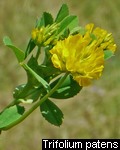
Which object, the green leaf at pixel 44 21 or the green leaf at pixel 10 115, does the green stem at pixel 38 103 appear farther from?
the green leaf at pixel 44 21

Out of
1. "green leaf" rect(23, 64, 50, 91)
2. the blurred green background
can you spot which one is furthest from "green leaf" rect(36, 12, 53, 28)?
the blurred green background

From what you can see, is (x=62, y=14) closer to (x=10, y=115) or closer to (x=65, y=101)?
(x=10, y=115)

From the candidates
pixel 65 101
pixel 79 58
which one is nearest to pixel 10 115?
pixel 79 58

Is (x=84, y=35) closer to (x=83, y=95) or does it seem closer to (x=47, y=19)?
(x=47, y=19)

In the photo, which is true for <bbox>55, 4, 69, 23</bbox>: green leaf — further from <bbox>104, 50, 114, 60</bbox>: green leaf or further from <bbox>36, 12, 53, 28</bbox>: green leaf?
<bbox>104, 50, 114, 60</bbox>: green leaf

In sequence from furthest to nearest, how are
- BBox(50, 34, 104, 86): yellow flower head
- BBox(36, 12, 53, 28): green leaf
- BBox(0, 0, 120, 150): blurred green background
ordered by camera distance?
BBox(0, 0, 120, 150): blurred green background, BBox(36, 12, 53, 28): green leaf, BBox(50, 34, 104, 86): yellow flower head
